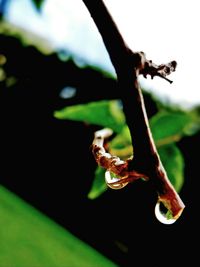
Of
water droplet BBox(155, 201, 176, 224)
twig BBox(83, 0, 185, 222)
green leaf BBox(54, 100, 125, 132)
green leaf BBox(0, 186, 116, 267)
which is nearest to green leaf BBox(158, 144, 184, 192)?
green leaf BBox(54, 100, 125, 132)

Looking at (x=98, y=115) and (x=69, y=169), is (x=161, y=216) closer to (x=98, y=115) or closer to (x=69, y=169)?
(x=98, y=115)

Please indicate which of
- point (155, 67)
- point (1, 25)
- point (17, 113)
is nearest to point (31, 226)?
point (17, 113)

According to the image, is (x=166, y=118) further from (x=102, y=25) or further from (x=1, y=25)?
(x=1, y=25)

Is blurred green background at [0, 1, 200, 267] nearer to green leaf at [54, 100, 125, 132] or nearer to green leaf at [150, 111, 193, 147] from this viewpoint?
green leaf at [54, 100, 125, 132]

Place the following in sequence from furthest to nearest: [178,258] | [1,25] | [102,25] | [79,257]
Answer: [1,25] < [178,258] < [79,257] < [102,25]

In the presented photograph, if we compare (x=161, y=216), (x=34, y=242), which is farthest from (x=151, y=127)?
(x=34, y=242)
